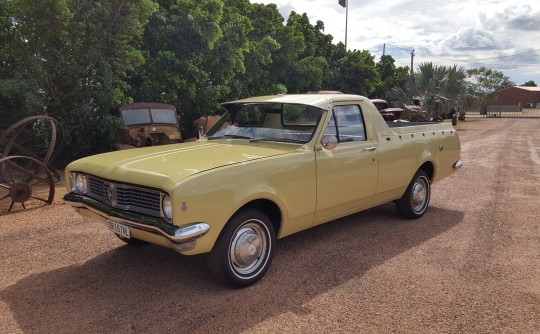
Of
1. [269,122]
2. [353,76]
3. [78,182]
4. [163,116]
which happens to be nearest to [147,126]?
[163,116]

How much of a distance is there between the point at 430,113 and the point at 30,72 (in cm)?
2138

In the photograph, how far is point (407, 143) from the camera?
5.70 m

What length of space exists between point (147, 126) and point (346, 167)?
7.35 m

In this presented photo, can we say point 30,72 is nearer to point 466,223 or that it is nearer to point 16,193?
point 16,193

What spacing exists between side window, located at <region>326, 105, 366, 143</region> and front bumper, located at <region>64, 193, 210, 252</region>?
1.96m

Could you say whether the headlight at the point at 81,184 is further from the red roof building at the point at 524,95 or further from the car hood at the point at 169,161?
the red roof building at the point at 524,95

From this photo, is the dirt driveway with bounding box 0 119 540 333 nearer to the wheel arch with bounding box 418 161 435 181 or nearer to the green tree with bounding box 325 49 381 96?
the wheel arch with bounding box 418 161 435 181

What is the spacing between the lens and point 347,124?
4.99m

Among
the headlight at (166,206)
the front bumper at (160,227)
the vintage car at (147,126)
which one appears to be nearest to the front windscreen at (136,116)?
the vintage car at (147,126)

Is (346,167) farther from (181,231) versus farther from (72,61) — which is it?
(72,61)

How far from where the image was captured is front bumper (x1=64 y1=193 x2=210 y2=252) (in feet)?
10.8

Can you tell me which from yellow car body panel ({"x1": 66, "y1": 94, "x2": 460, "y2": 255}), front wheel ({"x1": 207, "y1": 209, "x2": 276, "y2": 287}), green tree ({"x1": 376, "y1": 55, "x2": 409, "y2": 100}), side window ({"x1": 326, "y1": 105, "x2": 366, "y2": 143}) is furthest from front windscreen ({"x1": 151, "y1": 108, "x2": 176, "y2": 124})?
green tree ({"x1": 376, "y1": 55, "x2": 409, "y2": 100})

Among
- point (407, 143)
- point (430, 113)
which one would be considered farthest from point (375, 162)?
point (430, 113)

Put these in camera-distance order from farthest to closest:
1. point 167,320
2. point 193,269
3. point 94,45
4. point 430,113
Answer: point 430,113 → point 94,45 → point 193,269 → point 167,320
